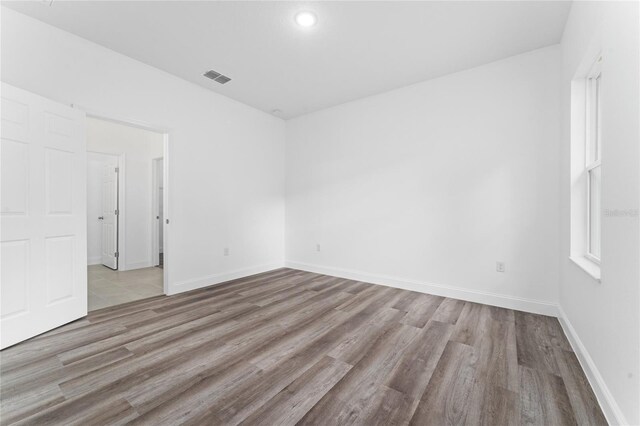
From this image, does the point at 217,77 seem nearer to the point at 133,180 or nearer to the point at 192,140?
the point at 192,140

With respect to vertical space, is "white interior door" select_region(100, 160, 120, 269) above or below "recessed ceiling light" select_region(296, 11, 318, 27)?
below

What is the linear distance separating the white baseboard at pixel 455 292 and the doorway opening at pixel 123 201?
310 cm

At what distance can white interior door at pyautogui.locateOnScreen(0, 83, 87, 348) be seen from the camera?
2.12 metres

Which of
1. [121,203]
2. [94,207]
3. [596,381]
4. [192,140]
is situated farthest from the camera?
[94,207]

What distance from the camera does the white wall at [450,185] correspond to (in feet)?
9.24

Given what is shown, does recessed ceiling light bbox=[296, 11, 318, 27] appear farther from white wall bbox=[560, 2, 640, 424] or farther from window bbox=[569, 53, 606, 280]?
window bbox=[569, 53, 606, 280]

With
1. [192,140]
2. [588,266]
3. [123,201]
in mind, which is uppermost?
[192,140]

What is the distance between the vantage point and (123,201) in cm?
494

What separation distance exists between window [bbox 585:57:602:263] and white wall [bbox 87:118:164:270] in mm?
6204

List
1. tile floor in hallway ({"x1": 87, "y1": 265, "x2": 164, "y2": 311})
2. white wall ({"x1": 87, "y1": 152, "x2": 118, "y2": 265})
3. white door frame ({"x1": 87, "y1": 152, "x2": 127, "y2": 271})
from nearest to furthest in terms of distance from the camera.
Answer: tile floor in hallway ({"x1": 87, "y1": 265, "x2": 164, "y2": 311})
white door frame ({"x1": 87, "y1": 152, "x2": 127, "y2": 271})
white wall ({"x1": 87, "y1": 152, "x2": 118, "y2": 265})

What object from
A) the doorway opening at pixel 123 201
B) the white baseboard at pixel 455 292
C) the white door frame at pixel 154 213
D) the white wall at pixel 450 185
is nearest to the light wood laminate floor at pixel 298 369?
the white baseboard at pixel 455 292

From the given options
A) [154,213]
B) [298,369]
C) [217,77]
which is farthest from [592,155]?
[154,213]

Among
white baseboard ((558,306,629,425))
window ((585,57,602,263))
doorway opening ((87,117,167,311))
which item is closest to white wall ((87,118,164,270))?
doorway opening ((87,117,167,311))

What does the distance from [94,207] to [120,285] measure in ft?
8.03
